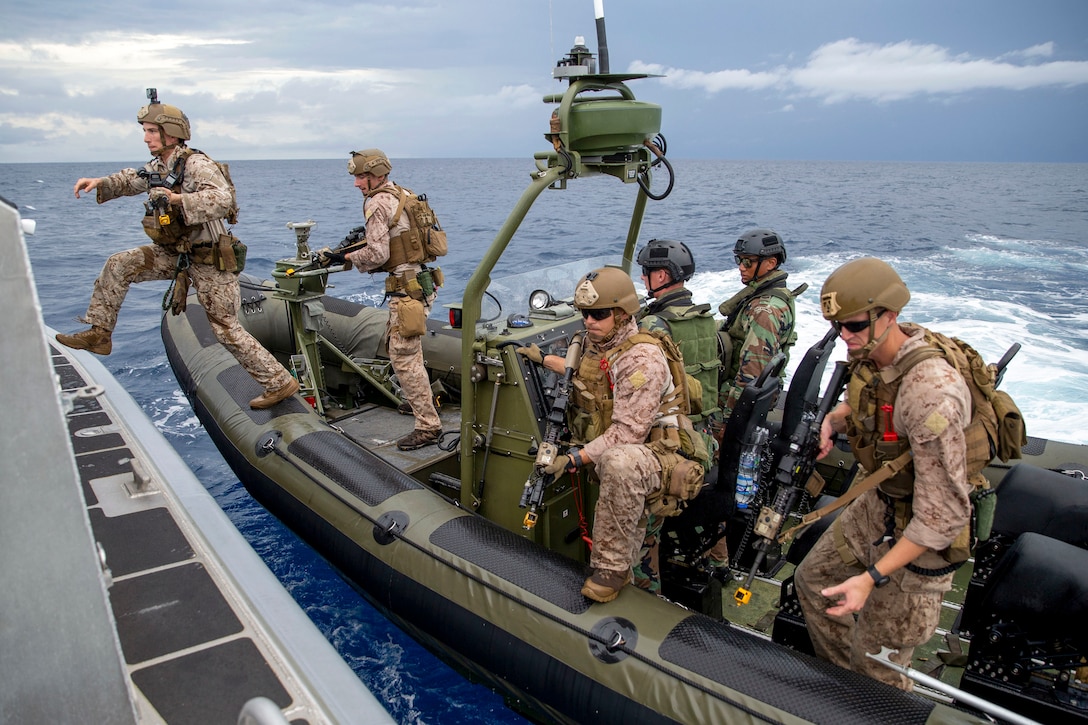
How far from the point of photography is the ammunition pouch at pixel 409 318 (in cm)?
488

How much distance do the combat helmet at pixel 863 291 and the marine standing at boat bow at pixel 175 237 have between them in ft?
11.7

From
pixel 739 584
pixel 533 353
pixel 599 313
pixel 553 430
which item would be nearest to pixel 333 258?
pixel 533 353

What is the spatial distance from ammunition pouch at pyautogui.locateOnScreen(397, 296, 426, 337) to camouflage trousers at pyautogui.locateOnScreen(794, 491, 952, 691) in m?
2.82

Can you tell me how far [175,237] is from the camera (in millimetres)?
4652

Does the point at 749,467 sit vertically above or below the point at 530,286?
below

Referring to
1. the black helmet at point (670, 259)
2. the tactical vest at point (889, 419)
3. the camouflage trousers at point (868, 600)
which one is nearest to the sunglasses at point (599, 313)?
the black helmet at point (670, 259)

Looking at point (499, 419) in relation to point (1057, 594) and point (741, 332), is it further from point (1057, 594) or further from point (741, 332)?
point (1057, 594)

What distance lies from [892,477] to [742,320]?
175 cm

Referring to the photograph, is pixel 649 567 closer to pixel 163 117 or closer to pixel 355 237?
pixel 355 237

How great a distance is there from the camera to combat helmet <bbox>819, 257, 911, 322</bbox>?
7.90ft

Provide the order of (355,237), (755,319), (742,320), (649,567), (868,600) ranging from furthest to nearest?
(355,237) < (742,320) < (755,319) < (649,567) < (868,600)

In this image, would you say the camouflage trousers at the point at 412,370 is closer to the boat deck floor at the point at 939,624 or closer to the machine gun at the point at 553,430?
the machine gun at the point at 553,430

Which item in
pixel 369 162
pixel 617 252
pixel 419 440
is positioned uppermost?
pixel 369 162

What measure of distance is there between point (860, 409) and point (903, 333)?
0.30m
